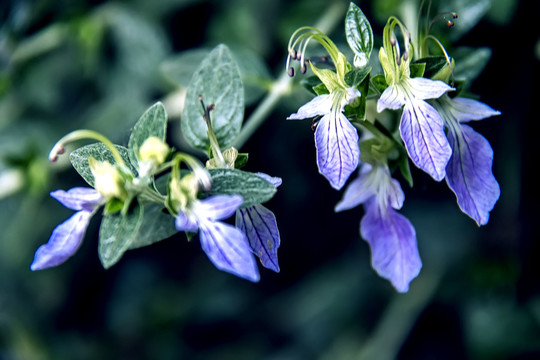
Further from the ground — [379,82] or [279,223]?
[379,82]

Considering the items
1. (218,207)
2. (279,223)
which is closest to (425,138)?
(218,207)

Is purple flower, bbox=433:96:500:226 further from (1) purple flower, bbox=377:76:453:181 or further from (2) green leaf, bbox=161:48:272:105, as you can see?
(2) green leaf, bbox=161:48:272:105

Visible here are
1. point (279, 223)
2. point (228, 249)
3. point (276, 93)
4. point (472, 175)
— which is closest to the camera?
point (228, 249)

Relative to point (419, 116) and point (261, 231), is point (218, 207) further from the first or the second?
point (419, 116)

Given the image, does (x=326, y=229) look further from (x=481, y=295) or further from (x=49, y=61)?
(x=49, y=61)

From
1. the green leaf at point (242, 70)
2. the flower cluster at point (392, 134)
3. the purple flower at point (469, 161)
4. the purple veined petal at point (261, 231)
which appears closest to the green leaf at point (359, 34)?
the flower cluster at point (392, 134)

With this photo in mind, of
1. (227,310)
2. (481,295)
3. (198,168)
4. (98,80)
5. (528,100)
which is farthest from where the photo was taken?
(227,310)

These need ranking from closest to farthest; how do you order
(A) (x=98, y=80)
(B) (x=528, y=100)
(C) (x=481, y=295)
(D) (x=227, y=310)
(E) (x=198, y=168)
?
(E) (x=198, y=168) → (B) (x=528, y=100) → (C) (x=481, y=295) → (A) (x=98, y=80) → (D) (x=227, y=310)

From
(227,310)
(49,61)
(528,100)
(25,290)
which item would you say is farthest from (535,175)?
(25,290)
